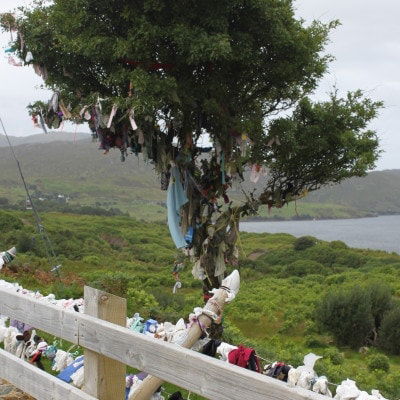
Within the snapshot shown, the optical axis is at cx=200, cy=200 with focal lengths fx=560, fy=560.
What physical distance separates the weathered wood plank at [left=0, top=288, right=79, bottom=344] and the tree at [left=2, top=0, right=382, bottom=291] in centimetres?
257

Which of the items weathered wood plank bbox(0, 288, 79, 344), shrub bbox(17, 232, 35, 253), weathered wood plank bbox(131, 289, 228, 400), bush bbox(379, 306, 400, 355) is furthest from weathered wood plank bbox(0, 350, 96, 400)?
shrub bbox(17, 232, 35, 253)

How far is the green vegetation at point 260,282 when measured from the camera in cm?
1431

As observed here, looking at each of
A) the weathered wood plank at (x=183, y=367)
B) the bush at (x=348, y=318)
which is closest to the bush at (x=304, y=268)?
the bush at (x=348, y=318)

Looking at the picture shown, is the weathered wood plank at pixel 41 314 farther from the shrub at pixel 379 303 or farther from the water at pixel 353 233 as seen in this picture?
the water at pixel 353 233

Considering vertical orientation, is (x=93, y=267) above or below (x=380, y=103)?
below

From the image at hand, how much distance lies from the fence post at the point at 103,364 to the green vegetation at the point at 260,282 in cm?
434

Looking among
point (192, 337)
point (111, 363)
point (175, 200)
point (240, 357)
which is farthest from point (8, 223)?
point (111, 363)

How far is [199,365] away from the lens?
284 centimetres

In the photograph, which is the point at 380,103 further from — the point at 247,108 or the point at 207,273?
the point at 207,273

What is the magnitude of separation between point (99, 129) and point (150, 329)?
2.50 m

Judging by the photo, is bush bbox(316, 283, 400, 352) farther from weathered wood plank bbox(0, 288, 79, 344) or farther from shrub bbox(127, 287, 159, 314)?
weathered wood plank bbox(0, 288, 79, 344)

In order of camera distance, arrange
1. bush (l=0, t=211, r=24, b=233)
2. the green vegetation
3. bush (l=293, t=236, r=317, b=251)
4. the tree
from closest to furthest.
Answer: the tree < the green vegetation < bush (l=0, t=211, r=24, b=233) < bush (l=293, t=236, r=317, b=251)

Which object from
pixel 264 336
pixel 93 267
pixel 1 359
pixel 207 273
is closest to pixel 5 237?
pixel 93 267

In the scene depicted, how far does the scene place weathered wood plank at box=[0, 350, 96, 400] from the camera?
141 inches
